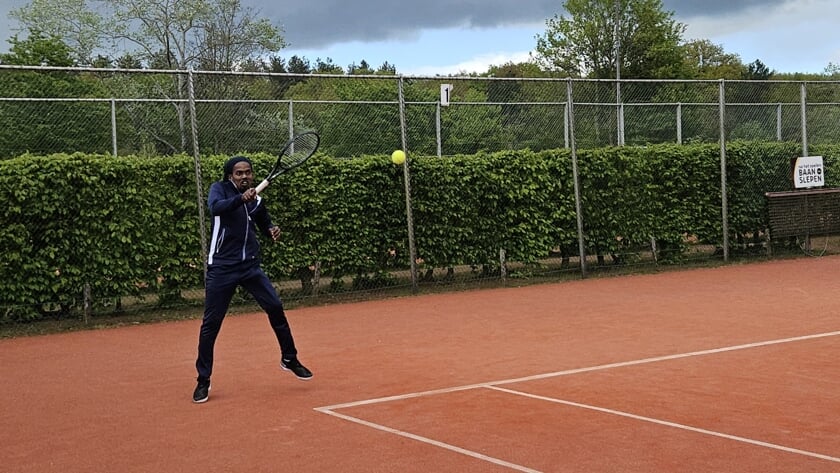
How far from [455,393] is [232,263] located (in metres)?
2.11

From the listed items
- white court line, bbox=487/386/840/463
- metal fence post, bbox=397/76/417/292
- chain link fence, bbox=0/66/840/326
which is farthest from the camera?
chain link fence, bbox=0/66/840/326

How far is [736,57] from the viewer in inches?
3410

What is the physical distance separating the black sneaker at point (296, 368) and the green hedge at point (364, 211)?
5.03 meters

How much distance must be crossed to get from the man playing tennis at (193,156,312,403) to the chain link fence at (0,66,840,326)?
5394mm

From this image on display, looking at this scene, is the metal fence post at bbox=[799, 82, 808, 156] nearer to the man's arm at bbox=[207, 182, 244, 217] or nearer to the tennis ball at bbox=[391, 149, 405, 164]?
the tennis ball at bbox=[391, 149, 405, 164]

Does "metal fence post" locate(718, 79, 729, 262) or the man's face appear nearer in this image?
the man's face

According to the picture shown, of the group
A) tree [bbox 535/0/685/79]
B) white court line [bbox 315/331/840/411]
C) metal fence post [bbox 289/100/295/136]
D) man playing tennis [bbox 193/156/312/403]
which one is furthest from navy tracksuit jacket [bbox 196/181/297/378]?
tree [bbox 535/0/685/79]

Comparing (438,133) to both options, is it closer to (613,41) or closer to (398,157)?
(398,157)

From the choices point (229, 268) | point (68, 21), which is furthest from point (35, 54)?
point (229, 268)

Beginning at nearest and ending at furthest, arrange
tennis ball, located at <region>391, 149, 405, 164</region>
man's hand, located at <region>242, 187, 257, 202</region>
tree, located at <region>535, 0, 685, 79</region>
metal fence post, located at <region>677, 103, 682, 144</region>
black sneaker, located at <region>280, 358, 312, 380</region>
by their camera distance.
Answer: man's hand, located at <region>242, 187, 257, 202</region>, black sneaker, located at <region>280, 358, 312, 380</region>, tennis ball, located at <region>391, 149, 405, 164</region>, metal fence post, located at <region>677, 103, 682, 144</region>, tree, located at <region>535, 0, 685, 79</region>

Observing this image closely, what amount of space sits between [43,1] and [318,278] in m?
28.4

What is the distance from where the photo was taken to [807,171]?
61.7 feet

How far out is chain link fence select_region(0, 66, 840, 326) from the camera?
589 inches

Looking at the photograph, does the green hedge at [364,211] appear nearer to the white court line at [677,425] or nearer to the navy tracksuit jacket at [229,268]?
the navy tracksuit jacket at [229,268]
